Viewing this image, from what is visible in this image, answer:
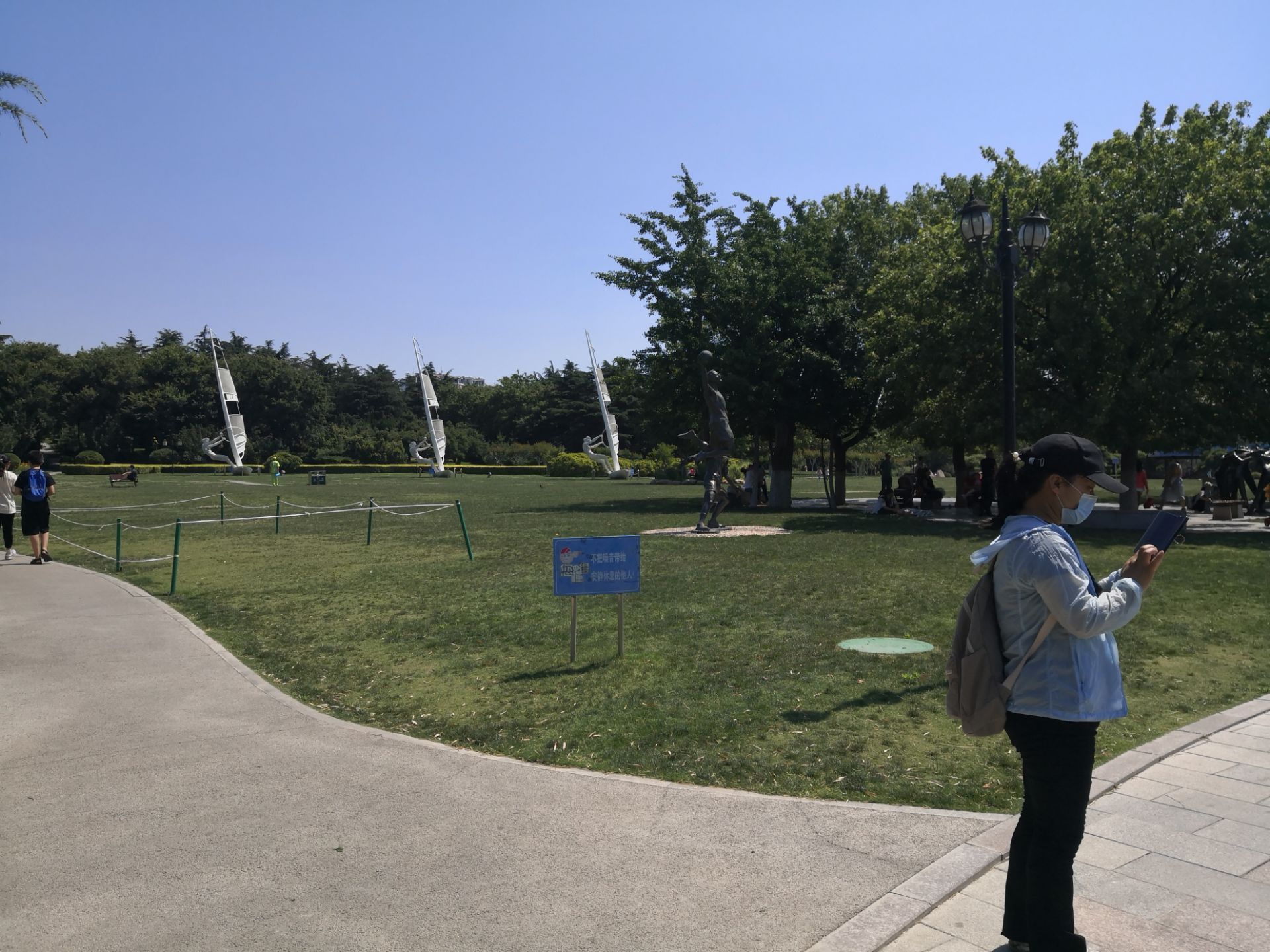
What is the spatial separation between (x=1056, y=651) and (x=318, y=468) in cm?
8306

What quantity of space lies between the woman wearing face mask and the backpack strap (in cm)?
2

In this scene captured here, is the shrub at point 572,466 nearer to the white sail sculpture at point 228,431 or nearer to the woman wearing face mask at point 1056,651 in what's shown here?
the white sail sculpture at point 228,431

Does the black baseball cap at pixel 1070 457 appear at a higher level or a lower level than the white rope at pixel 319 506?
higher

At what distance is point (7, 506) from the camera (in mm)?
17188

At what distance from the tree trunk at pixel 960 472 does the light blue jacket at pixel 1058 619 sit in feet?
92.2

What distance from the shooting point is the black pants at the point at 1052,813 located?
3.20 m

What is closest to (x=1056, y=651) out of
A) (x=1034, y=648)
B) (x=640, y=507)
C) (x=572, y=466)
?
(x=1034, y=648)

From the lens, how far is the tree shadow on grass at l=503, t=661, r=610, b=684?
26.5 ft

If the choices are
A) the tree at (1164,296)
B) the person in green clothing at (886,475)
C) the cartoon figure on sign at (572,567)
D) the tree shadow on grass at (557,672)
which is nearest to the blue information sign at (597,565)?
the cartoon figure on sign at (572,567)

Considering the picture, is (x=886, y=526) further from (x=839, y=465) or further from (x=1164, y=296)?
(x=839, y=465)

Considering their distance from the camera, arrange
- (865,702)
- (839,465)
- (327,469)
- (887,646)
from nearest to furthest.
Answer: (865,702), (887,646), (839,465), (327,469)

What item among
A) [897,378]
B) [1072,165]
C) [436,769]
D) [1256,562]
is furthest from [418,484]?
[436,769]

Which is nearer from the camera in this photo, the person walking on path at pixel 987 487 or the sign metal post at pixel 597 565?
the sign metal post at pixel 597 565

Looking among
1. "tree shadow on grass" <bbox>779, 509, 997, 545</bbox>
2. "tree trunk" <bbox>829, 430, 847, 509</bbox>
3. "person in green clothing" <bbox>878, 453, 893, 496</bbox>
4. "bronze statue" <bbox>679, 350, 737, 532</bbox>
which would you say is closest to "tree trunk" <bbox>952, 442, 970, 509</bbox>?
"person in green clothing" <bbox>878, 453, 893, 496</bbox>
